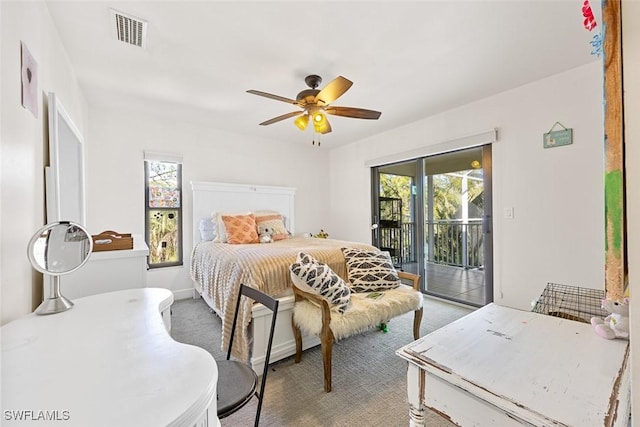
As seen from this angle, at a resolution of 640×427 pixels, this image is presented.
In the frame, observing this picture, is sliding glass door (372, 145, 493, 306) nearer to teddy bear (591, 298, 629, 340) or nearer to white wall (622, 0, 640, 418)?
teddy bear (591, 298, 629, 340)

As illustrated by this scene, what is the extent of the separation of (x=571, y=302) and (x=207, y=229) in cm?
378

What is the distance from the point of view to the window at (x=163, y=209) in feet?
11.4

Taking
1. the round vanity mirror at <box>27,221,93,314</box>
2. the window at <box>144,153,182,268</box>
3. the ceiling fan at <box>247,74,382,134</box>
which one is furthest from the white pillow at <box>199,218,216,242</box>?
the round vanity mirror at <box>27,221,93,314</box>

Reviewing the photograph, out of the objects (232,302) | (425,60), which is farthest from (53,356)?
(425,60)

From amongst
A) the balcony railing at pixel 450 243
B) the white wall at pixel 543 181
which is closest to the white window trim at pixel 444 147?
the white wall at pixel 543 181

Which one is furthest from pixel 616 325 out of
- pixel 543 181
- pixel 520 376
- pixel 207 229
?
pixel 207 229

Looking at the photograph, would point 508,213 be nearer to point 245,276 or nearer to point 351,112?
point 351,112

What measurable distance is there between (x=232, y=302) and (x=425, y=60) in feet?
8.14

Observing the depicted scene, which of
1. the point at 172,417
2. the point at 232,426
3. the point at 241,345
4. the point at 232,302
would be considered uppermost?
the point at 172,417

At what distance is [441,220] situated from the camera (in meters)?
3.67

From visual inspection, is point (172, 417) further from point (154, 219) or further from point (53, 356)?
point (154, 219)

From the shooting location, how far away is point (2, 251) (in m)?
0.95

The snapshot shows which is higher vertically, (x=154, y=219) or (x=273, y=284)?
(x=154, y=219)

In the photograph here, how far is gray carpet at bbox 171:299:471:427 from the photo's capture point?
1.52m
